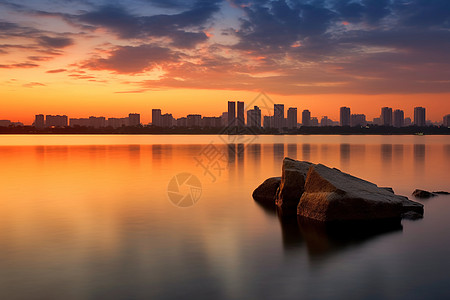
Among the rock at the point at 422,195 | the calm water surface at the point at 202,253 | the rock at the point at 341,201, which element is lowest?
the calm water surface at the point at 202,253

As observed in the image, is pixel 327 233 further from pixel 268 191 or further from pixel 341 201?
pixel 268 191

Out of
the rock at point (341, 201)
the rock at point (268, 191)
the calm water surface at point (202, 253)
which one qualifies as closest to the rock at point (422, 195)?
the calm water surface at point (202, 253)

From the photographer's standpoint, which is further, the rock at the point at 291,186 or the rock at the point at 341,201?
the rock at the point at 291,186

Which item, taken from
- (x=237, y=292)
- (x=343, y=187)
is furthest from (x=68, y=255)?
(x=343, y=187)

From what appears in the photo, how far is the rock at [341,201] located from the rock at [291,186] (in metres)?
1.70

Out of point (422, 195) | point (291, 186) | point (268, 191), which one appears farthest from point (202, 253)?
point (422, 195)

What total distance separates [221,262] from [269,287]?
235cm

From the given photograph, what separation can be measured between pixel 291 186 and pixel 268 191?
3411 millimetres

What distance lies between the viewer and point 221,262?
12.8 metres

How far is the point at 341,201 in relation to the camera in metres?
17.2

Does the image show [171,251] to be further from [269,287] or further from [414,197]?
[414,197]

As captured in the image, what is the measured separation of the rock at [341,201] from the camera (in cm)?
1728

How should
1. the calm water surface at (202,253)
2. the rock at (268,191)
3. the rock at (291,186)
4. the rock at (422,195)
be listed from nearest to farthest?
the calm water surface at (202,253) → the rock at (291,186) → the rock at (268,191) → the rock at (422,195)

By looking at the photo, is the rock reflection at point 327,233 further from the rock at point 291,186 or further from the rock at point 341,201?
the rock at point 291,186
